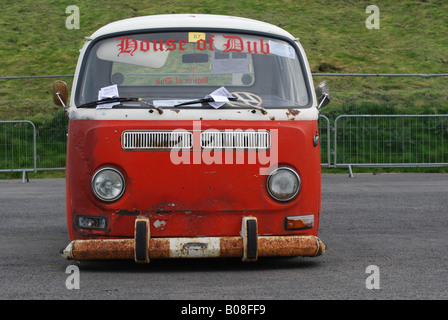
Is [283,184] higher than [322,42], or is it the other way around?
[322,42]

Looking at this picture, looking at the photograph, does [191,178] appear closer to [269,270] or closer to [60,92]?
[269,270]

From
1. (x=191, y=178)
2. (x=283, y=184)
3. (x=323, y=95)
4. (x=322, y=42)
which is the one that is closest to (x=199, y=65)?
(x=323, y=95)

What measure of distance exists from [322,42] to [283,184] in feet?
90.8

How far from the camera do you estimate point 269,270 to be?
6391 millimetres

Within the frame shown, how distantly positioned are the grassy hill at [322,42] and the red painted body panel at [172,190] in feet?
45.2

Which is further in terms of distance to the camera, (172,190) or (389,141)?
(389,141)

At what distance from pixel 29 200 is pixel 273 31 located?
22.4ft

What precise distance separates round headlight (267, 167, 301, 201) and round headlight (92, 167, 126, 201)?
1.12 meters

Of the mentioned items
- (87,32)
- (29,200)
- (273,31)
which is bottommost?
(29,200)

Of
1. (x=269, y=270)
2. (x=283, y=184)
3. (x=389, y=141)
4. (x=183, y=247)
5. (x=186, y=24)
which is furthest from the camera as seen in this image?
(x=389, y=141)

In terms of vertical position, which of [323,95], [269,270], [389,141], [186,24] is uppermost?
[186,24]

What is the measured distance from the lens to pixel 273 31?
6879 mm

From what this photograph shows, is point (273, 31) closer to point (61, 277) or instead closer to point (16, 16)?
point (61, 277)
